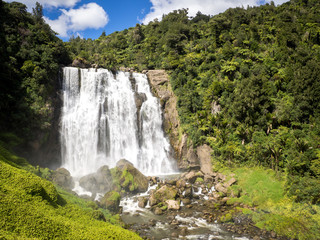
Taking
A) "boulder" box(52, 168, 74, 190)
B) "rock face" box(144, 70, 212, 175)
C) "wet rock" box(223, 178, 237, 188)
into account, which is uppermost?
"rock face" box(144, 70, 212, 175)

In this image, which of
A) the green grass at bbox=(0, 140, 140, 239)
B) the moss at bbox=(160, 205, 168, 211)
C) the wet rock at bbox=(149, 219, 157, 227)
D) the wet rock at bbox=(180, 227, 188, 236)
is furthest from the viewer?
the moss at bbox=(160, 205, 168, 211)

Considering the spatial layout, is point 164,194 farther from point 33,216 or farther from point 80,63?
point 80,63

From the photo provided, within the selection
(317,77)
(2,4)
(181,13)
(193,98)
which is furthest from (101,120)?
(181,13)

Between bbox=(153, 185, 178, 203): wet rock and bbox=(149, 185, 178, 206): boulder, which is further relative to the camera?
bbox=(153, 185, 178, 203): wet rock

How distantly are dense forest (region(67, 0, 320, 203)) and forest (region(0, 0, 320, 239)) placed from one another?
0.11 meters

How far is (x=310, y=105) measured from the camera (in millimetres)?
22109

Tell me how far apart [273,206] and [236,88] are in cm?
1640

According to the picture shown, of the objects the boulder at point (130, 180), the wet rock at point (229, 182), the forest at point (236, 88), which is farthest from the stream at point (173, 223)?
the forest at point (236, 88)

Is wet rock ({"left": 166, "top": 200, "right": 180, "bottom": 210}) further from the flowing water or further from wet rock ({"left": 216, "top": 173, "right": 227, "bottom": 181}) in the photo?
the flowing water

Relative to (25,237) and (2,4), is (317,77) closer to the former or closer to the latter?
(25,237)

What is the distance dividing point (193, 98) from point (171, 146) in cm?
872

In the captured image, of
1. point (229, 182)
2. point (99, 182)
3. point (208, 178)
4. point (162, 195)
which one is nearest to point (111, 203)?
point (99, 182)

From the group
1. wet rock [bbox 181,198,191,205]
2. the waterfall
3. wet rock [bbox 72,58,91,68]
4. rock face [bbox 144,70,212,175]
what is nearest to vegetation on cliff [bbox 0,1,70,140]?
wet rock [bbox 72,58,91,68]

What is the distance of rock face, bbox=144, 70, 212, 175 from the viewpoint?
89.2 ft
